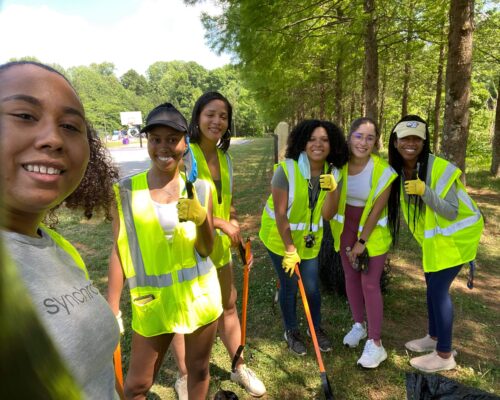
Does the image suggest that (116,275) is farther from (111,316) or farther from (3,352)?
(3,352)

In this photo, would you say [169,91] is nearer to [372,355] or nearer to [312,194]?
[312,194]

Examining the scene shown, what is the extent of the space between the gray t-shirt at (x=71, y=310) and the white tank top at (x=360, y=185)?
2.40 meters

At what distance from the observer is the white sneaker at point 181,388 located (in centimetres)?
264

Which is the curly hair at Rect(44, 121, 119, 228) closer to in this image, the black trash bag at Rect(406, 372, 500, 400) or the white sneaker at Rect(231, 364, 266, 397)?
the white sneaker at Rect(231, 364, 266, 397)

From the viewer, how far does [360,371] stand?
9.43 ft

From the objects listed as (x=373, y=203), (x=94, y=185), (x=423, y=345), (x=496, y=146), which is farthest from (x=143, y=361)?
(x=496, y=146)

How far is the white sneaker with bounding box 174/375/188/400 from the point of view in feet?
8.65

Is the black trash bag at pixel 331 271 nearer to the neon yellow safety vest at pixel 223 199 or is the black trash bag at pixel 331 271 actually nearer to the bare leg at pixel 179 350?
the neon yellow safety vest at pixel 223 199

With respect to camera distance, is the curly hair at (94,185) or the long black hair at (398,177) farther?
the long black hair at (398,177)

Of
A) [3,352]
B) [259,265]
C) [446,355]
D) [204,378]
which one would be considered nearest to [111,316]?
[3,352]

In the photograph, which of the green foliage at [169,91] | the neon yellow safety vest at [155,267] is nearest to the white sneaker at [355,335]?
the neon yellow safety vest at [155,267]

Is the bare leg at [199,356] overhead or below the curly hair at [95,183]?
below

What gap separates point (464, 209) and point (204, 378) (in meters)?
2.25

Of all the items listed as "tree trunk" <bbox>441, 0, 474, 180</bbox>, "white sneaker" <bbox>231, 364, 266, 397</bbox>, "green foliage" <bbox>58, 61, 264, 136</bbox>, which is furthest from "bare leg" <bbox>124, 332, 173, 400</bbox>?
"green foliage" <bbox>58, 61, 264, 136</bbox>
